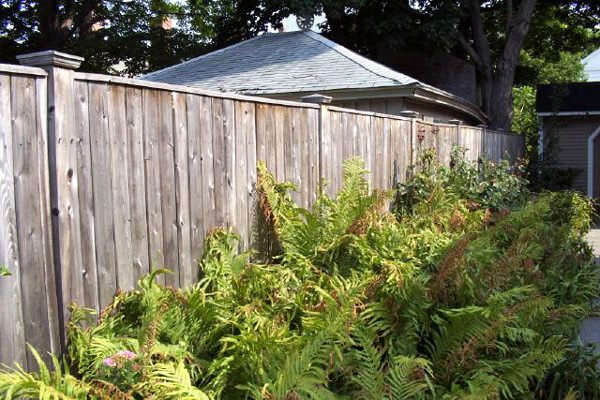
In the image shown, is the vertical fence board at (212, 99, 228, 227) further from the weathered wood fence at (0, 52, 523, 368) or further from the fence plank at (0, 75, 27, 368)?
the fence plank at (0, 75, 27, 368)

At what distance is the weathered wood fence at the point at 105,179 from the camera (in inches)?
91.7

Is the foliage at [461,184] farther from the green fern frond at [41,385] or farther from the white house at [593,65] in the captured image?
the white house at [593,65]

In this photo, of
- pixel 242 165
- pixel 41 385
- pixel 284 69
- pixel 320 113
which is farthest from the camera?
pixel 284 69

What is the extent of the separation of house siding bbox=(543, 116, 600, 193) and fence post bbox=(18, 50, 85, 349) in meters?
14.0

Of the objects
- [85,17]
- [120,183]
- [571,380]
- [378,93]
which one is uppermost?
[85,17]

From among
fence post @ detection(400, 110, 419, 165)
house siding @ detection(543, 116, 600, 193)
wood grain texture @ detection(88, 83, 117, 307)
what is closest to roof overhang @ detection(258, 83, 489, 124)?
fence post @ detection(400, 110, 419, 165)

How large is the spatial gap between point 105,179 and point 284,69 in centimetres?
785

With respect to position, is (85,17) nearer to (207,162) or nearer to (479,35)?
(479,35)

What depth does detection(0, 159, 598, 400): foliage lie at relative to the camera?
2.53m

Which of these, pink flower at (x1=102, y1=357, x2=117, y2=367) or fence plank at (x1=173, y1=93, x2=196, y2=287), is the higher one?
fence plank at (x1=173, y1=93, x2=196, y2=287)

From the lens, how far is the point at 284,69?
10.3m

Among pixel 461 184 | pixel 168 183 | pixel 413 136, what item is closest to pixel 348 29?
pixel 461 184

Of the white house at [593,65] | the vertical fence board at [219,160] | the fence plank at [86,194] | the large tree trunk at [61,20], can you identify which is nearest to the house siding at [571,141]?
the vertical fence board at [219,160]

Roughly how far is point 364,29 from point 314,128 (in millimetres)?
12521
